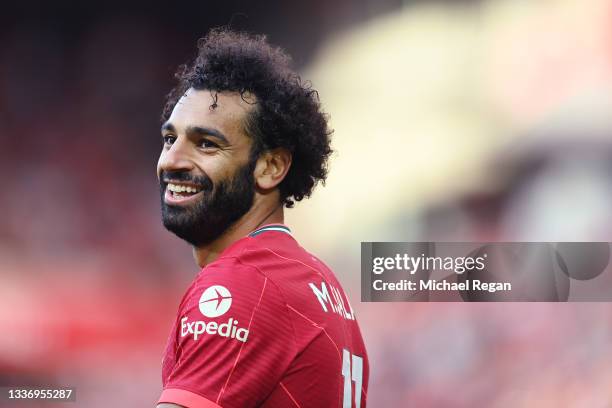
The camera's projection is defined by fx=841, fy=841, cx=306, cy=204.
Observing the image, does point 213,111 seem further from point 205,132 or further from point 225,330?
point 225,330

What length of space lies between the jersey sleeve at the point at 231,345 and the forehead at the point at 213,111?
381mm

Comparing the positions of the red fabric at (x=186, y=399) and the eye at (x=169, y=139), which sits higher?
the eye at (x=169, y=139)

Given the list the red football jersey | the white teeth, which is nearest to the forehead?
the white teeth

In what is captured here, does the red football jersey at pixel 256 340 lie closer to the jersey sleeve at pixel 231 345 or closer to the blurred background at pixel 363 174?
the jersey sleeve at pixel 231 345

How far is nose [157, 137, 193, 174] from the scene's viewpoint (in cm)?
165

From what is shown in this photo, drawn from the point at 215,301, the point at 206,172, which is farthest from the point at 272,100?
the point at 215,301

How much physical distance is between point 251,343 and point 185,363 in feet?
0.37

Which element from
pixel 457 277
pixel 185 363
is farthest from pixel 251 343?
pixel 457 277

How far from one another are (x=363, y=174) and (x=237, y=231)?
6.31 ft

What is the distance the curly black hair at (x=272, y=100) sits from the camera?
1.75 metres

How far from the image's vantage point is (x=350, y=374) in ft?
5.17

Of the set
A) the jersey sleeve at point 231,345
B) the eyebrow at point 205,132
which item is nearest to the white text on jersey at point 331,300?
the jersey sleeve at point 231,345

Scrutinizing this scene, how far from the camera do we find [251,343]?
1343mm

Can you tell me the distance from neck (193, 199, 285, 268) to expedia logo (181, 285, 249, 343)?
31cm
